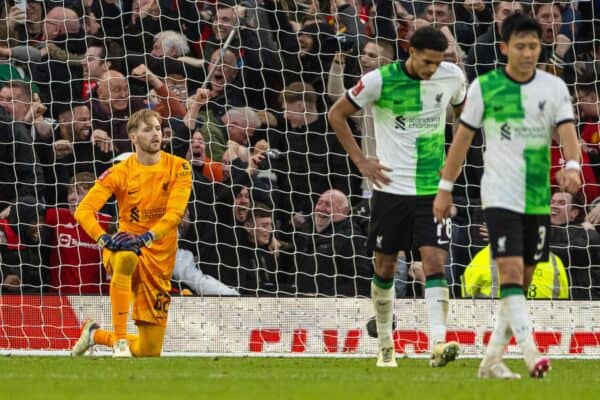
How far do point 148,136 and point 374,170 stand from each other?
7.08ft

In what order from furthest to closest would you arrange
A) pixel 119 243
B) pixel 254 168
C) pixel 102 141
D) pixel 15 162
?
pixel 254 168, pixel 102 141, pixel 15 162, pixel 119 243

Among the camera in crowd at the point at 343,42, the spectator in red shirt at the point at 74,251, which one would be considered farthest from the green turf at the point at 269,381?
the camera in crowd at the point at 343,42

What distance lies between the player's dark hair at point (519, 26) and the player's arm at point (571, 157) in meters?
0.55

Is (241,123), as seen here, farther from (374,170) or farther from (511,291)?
(511,291)

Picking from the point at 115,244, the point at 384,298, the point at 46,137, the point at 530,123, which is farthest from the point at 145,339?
the point at 530,123

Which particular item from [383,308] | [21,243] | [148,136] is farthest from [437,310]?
[21,243]

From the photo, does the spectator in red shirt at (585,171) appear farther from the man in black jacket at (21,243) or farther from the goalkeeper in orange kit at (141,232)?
the man in black jacket at (21,243)

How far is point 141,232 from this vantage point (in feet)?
38.2

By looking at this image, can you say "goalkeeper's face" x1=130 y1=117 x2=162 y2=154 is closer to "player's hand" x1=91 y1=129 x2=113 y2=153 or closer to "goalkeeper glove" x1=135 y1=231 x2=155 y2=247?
"goalkeeper glove" x1=135 y1=231 x2=155 y2=247

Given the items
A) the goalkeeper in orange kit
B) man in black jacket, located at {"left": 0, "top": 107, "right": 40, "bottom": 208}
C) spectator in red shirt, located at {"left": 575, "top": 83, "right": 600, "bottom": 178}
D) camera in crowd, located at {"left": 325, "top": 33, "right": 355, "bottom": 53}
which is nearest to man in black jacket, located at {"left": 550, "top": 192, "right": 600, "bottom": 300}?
spectator in red shirt, located at {"left": 575, "top": 83, "right": 600, "bottom": 178}

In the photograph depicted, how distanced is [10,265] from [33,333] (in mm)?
991

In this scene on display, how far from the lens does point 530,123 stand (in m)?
8.57

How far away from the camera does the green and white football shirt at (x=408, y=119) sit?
1030 centimetres

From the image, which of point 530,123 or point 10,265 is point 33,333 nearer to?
point 10,265
